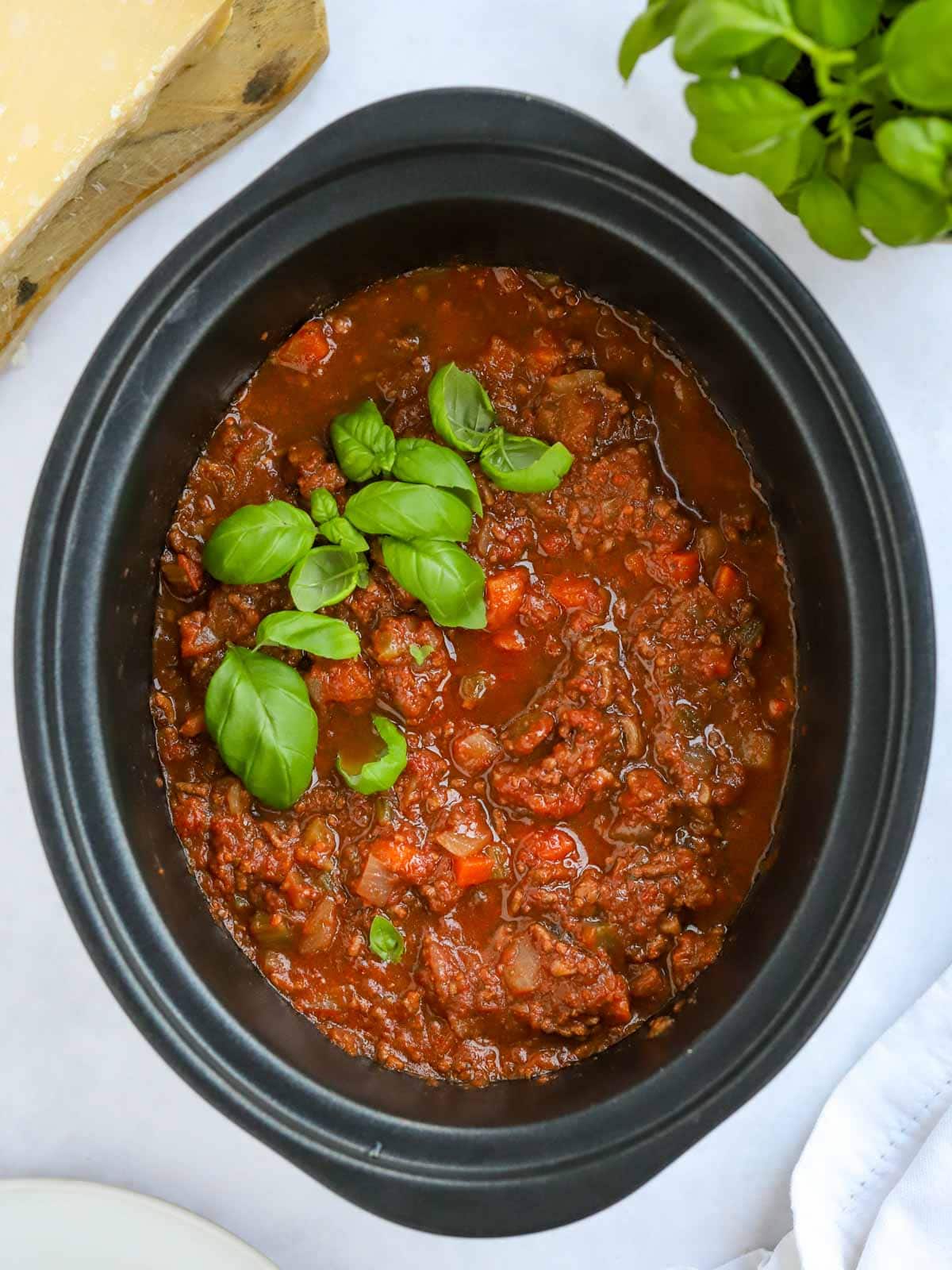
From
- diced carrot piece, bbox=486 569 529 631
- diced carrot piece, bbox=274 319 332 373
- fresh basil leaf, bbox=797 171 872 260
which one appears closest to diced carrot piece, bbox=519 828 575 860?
diced carrot piece, bbox=486 569 529 631

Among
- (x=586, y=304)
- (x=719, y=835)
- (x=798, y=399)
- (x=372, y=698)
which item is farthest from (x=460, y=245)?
(x=719, y=835)

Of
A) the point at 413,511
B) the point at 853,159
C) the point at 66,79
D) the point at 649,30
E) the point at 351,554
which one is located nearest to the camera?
the point at 649,30

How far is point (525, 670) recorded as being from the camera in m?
2.24

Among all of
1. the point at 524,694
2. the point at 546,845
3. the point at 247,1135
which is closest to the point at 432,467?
the point at 524,694

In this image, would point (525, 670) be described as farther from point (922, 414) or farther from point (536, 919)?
point (922, 414)

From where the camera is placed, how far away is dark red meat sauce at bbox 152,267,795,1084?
222cm

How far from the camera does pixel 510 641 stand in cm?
223

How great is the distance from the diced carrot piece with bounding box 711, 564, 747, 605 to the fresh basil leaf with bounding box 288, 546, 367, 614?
2.11 feet

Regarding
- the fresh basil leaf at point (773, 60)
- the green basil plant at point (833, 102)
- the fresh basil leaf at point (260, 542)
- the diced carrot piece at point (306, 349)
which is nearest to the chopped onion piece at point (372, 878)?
the fresh basil leaf at point (260, 542)

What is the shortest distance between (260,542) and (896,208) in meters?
1.10

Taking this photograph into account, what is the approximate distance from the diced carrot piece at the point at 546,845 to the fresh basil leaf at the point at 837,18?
53.2 inches

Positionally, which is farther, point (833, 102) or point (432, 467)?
point (432, 467)

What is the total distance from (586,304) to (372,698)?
0.82m

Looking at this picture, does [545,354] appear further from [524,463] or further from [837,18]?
[837,18]
